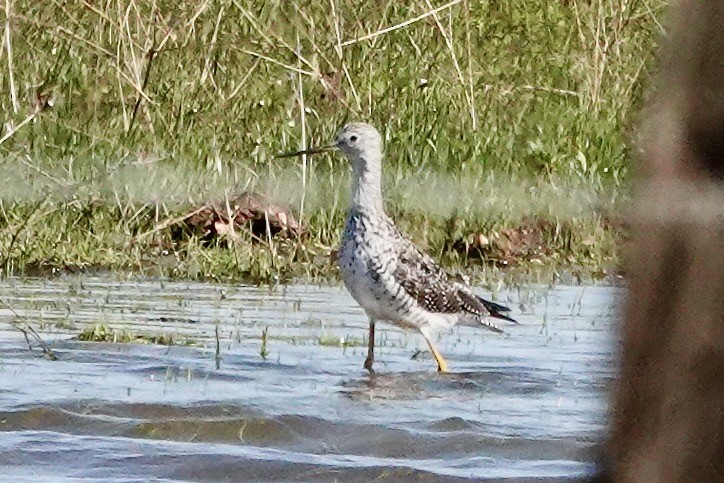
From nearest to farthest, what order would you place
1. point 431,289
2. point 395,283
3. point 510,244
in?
1. point 395,283
2. point 431,289
3. point 510,244

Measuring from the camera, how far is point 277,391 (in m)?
6.27

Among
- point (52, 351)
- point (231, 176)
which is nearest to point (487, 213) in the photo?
point (231, 176)

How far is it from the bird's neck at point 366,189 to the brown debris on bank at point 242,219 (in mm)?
1415

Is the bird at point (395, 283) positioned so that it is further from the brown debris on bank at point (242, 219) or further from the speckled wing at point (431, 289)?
the brown debris on bank at point (242, 219)

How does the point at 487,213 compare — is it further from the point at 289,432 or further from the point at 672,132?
the point at 672,132

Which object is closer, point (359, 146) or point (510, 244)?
point (359, 146)

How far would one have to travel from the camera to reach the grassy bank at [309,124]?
29.8 feet

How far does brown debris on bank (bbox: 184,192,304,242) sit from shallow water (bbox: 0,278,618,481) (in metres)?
0.87

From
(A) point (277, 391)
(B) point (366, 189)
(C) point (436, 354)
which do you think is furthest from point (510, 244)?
(A) point (277, 391)

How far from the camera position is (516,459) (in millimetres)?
5477

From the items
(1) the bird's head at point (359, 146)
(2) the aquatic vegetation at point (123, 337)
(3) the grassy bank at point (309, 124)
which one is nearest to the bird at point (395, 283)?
(1) the bird's head at point (359, 146)

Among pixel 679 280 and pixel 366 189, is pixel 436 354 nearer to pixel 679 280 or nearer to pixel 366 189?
pixel 366 189

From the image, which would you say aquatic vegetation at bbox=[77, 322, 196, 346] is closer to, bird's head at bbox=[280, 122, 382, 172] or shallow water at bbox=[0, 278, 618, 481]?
shallow water at bbox=[0, 278, 618, 481]

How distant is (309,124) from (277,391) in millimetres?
4926
